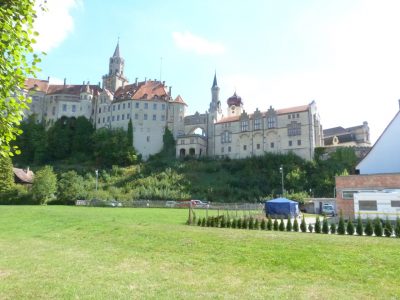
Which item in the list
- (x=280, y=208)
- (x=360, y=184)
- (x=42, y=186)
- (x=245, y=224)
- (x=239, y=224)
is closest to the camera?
(x=245, y=224)

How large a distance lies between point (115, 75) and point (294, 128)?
2275 inches

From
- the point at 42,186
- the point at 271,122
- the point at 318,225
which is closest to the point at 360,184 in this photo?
the point at 318,225

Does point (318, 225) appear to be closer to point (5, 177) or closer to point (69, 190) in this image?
point (69, 190)

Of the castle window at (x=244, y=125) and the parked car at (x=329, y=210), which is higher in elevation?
the castle window at (x=244, y=125)

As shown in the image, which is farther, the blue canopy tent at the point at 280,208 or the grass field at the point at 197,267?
the blue canopy tent at the point at 280,208

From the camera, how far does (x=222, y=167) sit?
78.4m

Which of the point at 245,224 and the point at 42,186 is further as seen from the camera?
the point at 42,186

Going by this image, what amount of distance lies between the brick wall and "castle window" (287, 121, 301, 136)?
49.2m

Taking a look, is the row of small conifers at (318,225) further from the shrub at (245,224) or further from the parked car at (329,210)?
the parked car at (329,210)

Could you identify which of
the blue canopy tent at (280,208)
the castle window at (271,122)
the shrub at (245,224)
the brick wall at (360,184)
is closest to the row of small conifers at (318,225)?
the shrub at (245,224)

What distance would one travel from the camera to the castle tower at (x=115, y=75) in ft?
341

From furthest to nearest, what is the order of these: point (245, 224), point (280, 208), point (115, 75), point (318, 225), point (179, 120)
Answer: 1. point (115, 75)
2. point (179, 120)
3. point (280, 208)
4. point (245, 224)
5. point (318, 225)

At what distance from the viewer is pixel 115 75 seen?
104688 mm

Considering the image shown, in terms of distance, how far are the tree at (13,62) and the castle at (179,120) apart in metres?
74.0
